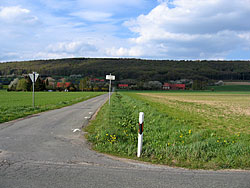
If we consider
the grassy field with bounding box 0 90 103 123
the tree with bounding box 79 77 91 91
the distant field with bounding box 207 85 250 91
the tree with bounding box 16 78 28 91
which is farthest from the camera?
the tree with bounding box 79 77 91 91

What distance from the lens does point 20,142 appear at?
7402mm

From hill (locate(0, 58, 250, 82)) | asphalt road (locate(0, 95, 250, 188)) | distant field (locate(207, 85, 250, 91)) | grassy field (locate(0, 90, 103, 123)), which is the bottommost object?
grassy field (locate(0, 90, 103, 123))

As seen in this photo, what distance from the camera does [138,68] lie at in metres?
166

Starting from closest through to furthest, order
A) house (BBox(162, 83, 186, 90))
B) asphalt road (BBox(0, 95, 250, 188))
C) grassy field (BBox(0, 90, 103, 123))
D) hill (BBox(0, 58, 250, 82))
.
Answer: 1. asphalt road (BBox(0, 95, 250, 188))
2. grassy field (BBox(0, 90, 103, 123))
3. house (BBox(162, 83, 186, 90))
4. hill (BBox(0, 58, 250, 82))

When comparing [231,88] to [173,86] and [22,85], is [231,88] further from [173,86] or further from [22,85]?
[22,85]

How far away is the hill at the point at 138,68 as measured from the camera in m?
147

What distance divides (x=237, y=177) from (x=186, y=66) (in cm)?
16981

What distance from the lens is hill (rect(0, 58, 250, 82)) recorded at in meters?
147

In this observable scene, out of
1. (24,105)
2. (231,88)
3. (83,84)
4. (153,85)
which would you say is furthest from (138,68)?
(24,105)

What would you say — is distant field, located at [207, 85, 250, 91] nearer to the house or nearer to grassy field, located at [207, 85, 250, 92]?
grassy field, located at [207, 85, 250, 92]

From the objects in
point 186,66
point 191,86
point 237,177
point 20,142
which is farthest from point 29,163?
point 186,66

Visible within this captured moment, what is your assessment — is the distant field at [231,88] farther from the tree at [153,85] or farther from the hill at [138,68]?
the tree at [153,85]

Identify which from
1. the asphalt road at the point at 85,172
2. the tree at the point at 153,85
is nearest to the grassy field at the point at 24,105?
the asphalt road at the point at 85,172

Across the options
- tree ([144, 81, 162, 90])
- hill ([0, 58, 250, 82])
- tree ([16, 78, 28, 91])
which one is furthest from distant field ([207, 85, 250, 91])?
tree ([16, 78, 28, 91])
